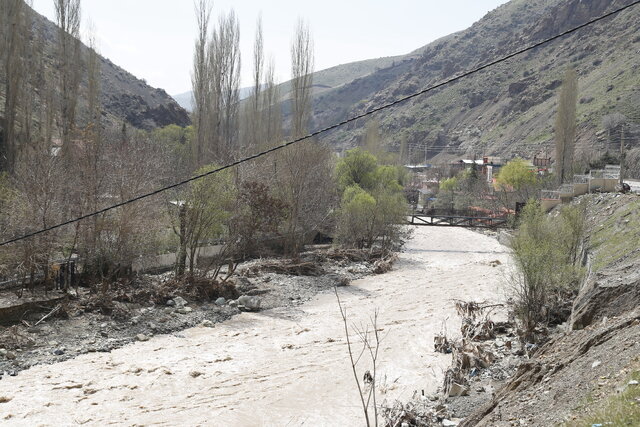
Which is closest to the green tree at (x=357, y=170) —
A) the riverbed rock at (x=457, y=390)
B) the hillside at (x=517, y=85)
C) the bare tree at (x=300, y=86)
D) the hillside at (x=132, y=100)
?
the bare tree at (x=300, y=86)

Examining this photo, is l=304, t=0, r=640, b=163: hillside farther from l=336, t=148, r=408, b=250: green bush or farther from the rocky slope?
the rocky slope

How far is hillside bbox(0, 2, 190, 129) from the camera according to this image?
241ft

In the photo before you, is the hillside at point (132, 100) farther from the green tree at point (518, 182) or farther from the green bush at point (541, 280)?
the green bush at point (541, 280)

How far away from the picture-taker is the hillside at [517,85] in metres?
75.0

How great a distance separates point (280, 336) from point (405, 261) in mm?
14376

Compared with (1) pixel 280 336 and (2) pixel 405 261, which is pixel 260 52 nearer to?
(2) pixel 405 261

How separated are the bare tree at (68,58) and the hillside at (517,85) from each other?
5138 centimetres

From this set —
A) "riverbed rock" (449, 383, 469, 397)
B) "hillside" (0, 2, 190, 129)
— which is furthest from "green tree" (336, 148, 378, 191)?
"hillside" (0, 2, 190, 129)

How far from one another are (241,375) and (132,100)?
2881 inches

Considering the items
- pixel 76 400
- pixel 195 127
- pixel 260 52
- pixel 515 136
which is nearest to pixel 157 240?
pixel 76 400

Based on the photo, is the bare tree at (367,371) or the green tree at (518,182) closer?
the bare tree at (367,371)

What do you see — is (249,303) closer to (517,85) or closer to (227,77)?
(227,77)

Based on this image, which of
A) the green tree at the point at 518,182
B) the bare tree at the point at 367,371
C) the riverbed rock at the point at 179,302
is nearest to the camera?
the bare tree at the point at 367,371

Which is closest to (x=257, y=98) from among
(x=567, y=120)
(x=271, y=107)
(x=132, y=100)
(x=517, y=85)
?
(x=271, y=107)
